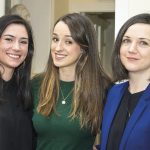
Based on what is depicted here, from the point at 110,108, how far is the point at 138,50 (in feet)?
1.11

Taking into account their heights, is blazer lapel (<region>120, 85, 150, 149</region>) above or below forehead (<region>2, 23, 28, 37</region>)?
below

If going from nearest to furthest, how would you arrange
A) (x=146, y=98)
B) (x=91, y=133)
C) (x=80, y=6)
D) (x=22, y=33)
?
(x=146, y=98)
(x=91, y=133)
(x=22, y=33)
(x=80, y=6)

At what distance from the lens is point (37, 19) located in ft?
14.0

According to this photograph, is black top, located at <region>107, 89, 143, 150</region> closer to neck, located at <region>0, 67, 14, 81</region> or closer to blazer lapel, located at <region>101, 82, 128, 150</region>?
blazer lapel, located at <region>101, 82, 128, 150</region>

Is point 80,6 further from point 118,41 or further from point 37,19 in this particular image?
point 118,41

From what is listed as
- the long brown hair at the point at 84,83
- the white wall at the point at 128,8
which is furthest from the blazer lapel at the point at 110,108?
the white wall at the point at 128,8

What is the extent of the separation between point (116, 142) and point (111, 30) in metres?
4.47

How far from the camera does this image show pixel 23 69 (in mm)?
2242

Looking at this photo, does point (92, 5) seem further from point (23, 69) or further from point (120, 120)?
point (120, 120)

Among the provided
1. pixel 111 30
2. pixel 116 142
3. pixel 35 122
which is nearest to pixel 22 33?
pixel 35 122

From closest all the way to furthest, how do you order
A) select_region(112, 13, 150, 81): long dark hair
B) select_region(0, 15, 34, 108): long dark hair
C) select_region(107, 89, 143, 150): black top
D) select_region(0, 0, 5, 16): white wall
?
select_region(107, 89, 143, 150): black top, select_region(112, 13, 150, 81): long dark hair, select_region(0, 15, 34, 108): long dark hair, select_region(0, 0, 5, 16): white wall

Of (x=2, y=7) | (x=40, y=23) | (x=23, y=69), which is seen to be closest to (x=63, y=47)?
(x=23, y=69)

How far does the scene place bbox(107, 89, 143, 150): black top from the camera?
5.38 feet

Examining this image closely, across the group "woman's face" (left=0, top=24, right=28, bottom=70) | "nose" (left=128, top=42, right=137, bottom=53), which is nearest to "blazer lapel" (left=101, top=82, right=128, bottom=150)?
"nose" (left=128, top=42, right=137, bottom=53)
